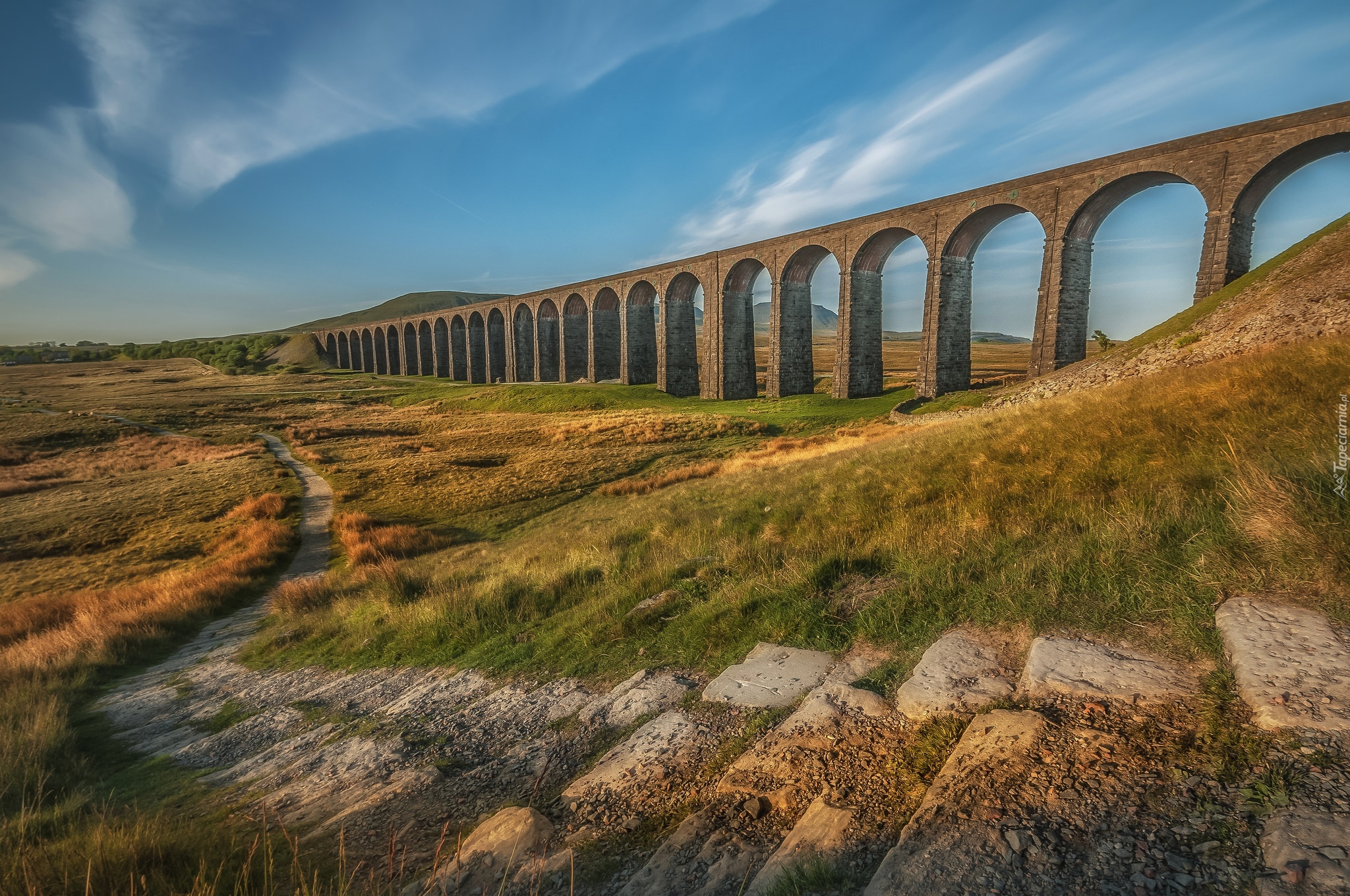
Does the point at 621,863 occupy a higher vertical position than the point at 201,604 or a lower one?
higher

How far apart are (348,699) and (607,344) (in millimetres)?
51803

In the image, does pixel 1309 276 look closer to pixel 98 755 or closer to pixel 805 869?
pixel 805 869

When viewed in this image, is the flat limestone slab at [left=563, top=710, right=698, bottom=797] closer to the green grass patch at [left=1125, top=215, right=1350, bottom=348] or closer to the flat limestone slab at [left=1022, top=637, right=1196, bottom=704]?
the flat limestone slab at [left=1022, top=637, right=1196, bottom=704]

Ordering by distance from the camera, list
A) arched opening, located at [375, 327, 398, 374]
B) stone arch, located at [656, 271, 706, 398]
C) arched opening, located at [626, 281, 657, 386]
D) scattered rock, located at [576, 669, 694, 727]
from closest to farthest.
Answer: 1. scattered rock, located at [576, 669, 694, 727]
2. stone arch, located at [656, 271, 706, 398]
3. arched opening, located at [626, 281, 657, 386]
4. arched opening, located at [375, 327, 398, 374]

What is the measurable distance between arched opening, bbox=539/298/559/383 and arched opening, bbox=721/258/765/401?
79.2ft

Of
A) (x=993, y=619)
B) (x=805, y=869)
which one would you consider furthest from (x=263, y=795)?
(x=993, y=619)

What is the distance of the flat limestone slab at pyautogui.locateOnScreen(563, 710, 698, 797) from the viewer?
348cm

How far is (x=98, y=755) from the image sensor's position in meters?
5.80

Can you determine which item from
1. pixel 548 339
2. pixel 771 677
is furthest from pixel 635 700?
pixel 548 339

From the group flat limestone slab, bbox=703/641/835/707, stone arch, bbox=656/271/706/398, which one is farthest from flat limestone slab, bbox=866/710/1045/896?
stone arch, bbox=656/271/706/398

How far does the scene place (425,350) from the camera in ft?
291

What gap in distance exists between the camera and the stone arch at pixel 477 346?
74000 mm

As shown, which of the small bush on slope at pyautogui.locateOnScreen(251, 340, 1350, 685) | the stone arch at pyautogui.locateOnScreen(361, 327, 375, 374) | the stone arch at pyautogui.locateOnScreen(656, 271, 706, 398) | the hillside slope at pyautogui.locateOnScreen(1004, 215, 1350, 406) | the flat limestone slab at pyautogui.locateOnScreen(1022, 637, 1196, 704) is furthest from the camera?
the stone arch at pyautogui.locateOnScreen(361, 327, 375, 374)

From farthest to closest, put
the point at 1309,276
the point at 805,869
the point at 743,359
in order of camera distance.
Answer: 1. the point at 743,359
2. the point at 1309,276
3. the point at 805,869
